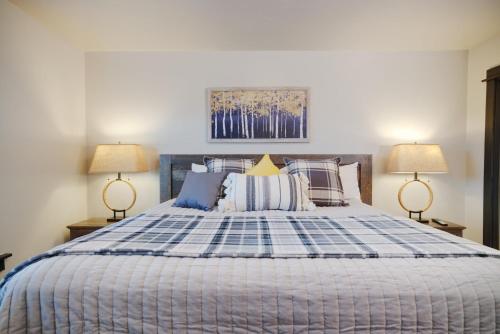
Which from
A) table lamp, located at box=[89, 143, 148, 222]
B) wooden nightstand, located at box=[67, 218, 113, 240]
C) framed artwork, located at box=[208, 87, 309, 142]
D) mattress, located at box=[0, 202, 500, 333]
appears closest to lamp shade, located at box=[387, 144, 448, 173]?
framed artwork, located at box=[208, 87, 309, 142]

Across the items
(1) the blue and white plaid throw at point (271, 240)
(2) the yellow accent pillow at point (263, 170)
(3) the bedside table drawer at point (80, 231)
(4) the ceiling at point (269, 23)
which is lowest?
(3) the bedside table drawer at point (80, 231)

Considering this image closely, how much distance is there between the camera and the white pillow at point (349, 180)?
258cm

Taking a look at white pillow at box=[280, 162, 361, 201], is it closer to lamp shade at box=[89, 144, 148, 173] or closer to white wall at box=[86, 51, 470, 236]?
white wall at box=[86, 51, 470, 236]

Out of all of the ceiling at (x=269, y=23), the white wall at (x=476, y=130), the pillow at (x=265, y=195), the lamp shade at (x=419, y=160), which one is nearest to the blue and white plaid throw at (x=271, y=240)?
the pillow at (x=265, y=195)

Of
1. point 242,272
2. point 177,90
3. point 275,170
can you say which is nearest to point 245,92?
point 177,90

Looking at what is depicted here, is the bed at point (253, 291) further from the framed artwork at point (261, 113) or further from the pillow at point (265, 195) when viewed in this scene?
the framed artwork at point (261, 113)

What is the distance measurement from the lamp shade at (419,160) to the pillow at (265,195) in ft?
→ 3.57

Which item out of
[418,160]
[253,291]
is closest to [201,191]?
[253,291]

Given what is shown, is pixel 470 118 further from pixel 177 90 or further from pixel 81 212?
pixel 81 212

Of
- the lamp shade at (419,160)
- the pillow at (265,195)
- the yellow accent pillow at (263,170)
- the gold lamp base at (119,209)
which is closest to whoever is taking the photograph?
the pillow at (265,195)

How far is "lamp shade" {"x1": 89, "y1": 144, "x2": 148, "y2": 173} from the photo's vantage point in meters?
2.62

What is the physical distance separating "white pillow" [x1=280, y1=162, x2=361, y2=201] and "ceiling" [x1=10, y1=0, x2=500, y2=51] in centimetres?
120

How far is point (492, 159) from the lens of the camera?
2.63m

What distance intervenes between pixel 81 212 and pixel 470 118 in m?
4.13
